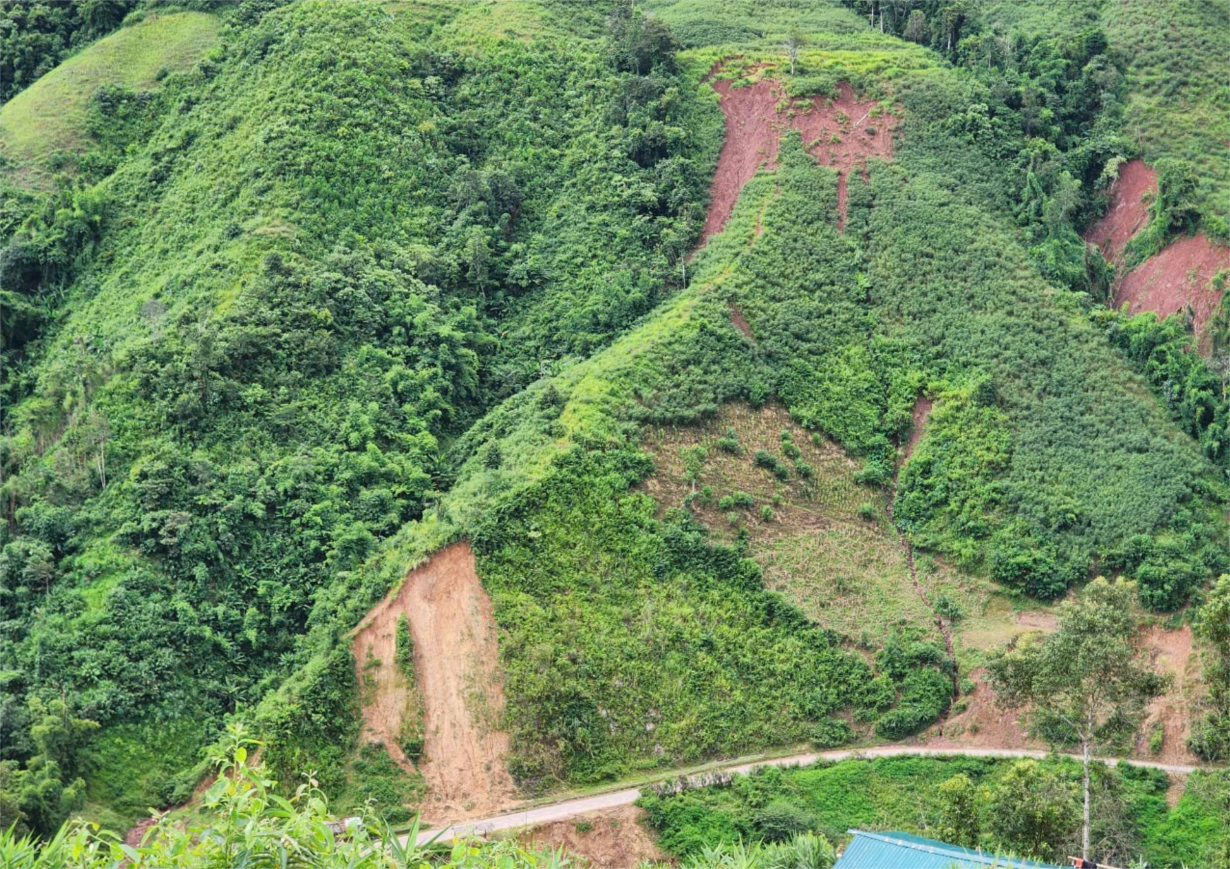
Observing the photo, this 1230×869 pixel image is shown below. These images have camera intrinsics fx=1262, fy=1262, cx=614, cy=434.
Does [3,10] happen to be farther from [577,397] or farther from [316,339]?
[577,397]

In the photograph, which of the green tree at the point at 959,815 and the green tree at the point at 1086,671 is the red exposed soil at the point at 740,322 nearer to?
the green tree at the point at 1086,671

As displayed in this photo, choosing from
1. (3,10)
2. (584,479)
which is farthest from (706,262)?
(3,10)

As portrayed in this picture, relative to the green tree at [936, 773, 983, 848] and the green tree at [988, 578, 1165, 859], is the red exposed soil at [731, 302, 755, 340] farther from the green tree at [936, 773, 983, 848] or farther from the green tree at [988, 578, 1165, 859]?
the green tree at [936, 773, 983, 848]

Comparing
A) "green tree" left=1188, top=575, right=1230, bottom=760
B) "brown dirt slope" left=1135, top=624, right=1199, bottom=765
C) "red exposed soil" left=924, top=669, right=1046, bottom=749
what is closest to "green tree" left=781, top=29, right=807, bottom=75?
"brown dirt slope" left=1135, top=624, right=1199, bottom=765

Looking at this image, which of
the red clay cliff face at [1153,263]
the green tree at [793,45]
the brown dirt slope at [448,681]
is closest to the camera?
the brown dirt slope at [448,681]

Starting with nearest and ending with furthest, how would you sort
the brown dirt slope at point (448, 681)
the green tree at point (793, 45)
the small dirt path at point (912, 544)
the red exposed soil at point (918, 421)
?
the brown dirt slope at point (448, 681)
the small dirt path at point (912, 544)
the red exposed soil at point (918, 421)
the green tree at point (793, 45)

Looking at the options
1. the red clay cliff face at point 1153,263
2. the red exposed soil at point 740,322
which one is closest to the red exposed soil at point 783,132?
the red exposed soil at point 740,322

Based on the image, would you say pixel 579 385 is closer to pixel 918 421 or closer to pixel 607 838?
pixel 918 421
